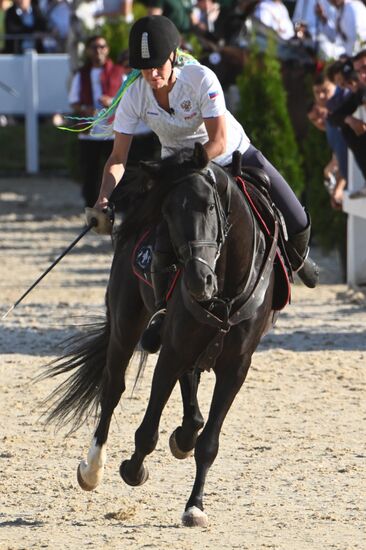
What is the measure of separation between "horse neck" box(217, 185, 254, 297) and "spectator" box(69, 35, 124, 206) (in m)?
9.34

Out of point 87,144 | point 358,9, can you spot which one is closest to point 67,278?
point 87,144

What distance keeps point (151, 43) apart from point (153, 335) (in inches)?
48.9

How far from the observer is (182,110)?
585 centimetres

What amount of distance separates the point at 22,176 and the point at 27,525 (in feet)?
49.9

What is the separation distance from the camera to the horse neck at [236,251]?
554 centimetres

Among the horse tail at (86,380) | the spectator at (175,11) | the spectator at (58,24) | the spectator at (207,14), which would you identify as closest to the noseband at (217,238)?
the horse tail at (86,380)

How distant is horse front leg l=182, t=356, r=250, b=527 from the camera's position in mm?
5582

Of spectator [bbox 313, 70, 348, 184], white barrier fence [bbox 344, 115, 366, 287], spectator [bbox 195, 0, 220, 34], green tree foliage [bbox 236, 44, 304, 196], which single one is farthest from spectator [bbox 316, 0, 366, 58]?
spectator [bbox 195, 0, 220, 34]

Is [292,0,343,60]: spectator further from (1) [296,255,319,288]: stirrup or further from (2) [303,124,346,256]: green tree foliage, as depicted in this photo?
(1) [296,255,319,288]: stirrup

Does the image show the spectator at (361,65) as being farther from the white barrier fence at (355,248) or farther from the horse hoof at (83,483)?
the horse hoof at (83,483)

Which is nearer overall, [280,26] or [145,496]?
[145,496]

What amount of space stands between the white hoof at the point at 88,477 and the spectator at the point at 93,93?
899 cm

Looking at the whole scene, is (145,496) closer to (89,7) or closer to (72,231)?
(72,231)

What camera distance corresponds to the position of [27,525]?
5.64 meters
